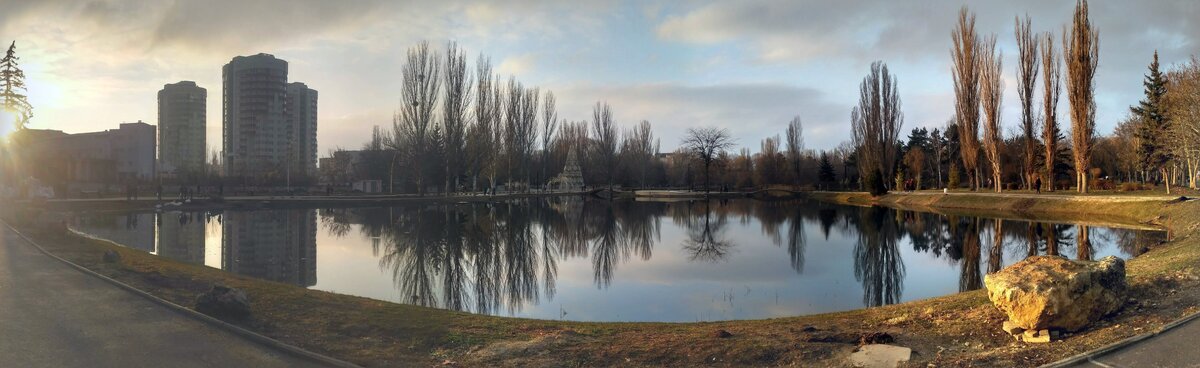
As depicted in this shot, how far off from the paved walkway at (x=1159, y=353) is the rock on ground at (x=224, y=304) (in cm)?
899

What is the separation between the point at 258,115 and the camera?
79.8m

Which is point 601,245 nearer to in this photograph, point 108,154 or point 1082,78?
point 1082,78

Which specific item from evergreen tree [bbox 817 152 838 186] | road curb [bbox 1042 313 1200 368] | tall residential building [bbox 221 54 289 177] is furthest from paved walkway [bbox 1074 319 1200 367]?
tall residential building [bbox 221 54 289 177]

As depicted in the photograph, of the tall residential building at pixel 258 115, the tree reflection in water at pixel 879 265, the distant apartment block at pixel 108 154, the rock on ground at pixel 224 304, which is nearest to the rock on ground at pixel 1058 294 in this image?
the tree reflection in water at pixel 879 265

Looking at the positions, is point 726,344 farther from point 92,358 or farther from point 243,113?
point 243,113

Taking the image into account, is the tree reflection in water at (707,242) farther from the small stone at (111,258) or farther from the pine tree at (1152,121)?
the pine tree at (1152,121)

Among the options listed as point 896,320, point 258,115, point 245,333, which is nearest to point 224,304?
point 245,333

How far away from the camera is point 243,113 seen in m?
79.9

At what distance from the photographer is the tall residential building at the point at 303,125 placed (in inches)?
3369

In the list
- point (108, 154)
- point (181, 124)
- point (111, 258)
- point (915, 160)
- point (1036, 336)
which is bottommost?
point (1036, 336)

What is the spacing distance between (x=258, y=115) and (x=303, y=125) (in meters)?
10.8

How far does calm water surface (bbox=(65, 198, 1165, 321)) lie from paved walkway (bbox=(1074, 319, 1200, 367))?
16.9 feet

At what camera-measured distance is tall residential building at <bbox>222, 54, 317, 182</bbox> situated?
79.7 metres

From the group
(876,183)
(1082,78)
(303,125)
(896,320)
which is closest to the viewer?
(896,320)
